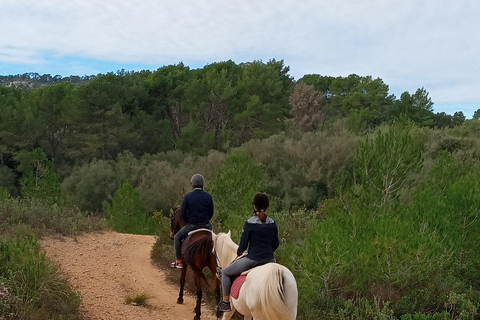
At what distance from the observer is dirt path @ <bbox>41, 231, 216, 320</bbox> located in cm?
750

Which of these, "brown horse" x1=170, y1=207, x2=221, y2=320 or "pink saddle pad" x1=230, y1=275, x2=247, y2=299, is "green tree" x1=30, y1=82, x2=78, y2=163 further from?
"pink saddle pad" x1=230, y1=275, x2=247, y2=299

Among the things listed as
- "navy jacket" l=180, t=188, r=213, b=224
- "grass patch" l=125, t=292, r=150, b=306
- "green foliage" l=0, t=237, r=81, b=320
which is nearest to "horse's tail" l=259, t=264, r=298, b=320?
"navy jacket" l=180, t=188, r=213, b=224

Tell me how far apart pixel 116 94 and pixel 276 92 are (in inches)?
623

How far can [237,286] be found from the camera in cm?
529

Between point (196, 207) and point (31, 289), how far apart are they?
9.80 feet

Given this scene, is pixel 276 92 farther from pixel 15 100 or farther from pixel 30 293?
pixel 30 293

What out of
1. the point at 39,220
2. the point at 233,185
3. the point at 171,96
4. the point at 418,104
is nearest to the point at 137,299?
the point at 233,185

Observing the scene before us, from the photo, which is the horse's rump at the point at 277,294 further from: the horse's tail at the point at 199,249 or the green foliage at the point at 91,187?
the green foliage at the point at 91,187

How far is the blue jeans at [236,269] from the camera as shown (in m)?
5.25

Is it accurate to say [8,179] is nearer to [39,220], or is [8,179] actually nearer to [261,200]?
[39,220]

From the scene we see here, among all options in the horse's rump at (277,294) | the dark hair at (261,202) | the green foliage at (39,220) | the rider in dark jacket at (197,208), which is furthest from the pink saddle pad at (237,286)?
the green foliage at (39,220)

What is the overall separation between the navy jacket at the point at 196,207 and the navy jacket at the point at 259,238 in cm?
215

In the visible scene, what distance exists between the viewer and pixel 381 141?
872cm

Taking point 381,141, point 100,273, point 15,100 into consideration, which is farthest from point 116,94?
point 381,141
